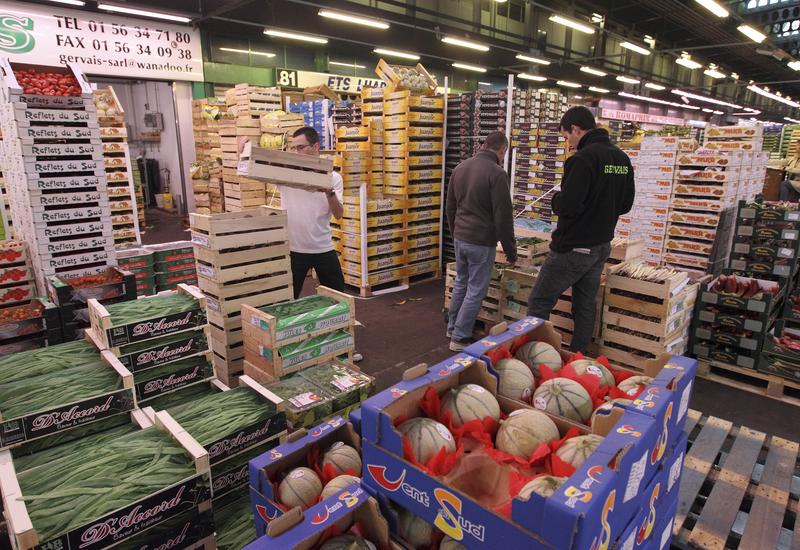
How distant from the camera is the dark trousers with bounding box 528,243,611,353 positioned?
164 inches

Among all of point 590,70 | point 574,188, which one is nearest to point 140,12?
point 574,188

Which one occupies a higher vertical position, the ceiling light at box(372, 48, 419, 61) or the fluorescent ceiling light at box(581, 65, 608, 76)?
the fluorescent ceiling light at box(581, 65, 608, 76)

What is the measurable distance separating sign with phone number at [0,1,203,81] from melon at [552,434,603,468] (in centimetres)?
1137

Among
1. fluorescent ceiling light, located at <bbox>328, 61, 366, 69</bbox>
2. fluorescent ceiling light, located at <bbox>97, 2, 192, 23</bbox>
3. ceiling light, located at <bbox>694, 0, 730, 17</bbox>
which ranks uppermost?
ceiling light, located at <bbox>694, 0, 730, 17</bbox>

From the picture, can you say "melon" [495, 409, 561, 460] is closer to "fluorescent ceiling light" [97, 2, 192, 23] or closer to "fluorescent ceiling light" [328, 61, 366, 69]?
"fluorescent ceiling light" [97, 2, 192, 23]

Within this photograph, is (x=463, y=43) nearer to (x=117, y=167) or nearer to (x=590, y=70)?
(x=590, y=70)

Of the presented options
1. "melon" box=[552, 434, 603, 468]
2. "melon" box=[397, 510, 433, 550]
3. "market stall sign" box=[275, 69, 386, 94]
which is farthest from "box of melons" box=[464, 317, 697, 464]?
"market stall sign" box=[275, 69, 386, 94]

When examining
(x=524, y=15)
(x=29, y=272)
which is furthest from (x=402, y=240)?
(x=524, y=15)

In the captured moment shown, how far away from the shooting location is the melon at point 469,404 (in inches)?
68.3

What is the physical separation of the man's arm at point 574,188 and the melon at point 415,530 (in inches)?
120

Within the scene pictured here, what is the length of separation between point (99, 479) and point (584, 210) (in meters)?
3.67

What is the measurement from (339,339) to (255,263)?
3.64 ft

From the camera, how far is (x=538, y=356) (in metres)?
2.12

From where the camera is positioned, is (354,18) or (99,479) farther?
(354,18)
